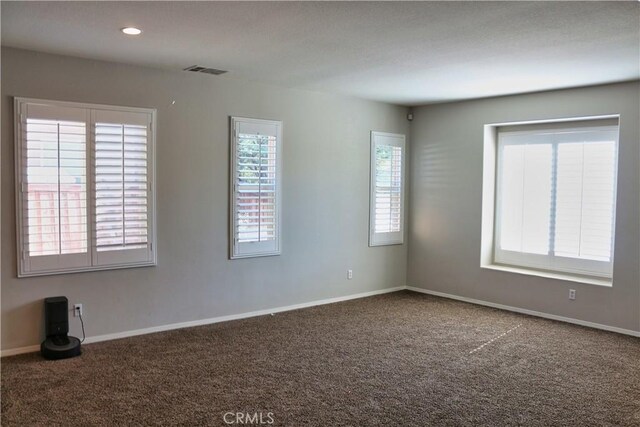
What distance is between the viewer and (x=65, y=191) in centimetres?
432

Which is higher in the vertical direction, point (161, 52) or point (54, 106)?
point (161, 52)

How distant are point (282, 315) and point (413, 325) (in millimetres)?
1385

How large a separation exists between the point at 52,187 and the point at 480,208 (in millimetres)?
4561

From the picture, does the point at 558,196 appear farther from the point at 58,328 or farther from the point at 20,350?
the point at 20,350

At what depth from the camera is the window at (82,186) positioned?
13.7 feet

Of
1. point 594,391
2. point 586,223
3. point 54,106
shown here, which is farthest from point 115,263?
point 586,223

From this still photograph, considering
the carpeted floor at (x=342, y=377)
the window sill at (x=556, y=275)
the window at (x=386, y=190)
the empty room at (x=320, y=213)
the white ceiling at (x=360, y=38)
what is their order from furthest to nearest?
the window at (x=386, y=190)
the window sill at (x=556, y=275)
the empty room at (x=320, y=213)
the carpeted floor at (x=342, y=377)
the white ceiling at (x=360, y=38)

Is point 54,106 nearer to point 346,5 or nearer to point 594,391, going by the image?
point 346,5

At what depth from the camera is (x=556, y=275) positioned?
18.7 ft

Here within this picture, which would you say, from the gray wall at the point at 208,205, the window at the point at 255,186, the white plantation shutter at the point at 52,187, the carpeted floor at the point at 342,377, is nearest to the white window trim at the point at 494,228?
the carpeted floor at the point at 342,377

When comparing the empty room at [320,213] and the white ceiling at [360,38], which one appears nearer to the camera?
the white ceiling at [360,38]

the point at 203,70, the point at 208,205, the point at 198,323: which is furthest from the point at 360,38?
the point at 198,323

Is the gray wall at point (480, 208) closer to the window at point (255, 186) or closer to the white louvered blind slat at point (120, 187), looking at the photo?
the window at point (255, 186)

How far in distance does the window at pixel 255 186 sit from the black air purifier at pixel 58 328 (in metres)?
1.67
